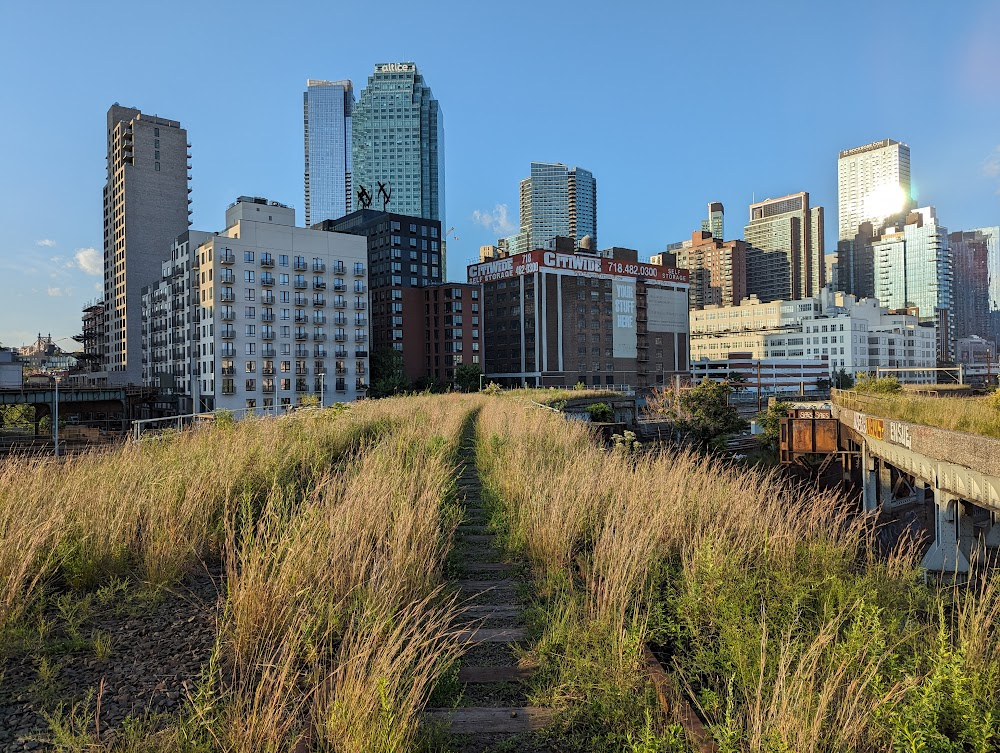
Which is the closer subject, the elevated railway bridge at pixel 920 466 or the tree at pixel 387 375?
the elevated railway bridge at pixel 920 466

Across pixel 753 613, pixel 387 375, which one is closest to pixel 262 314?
pixel 387 375

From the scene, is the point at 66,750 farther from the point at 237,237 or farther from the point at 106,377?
the point at 106,377

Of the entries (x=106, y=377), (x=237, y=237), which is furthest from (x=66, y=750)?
(x=106, y=377)

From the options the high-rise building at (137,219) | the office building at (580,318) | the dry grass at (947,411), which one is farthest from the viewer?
the high-rise building at (137,219)

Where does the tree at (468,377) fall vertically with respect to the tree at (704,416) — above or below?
above

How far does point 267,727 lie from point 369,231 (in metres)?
143

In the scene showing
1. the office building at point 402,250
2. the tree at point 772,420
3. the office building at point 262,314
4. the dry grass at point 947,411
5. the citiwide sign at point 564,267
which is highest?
the office building at point 402,250

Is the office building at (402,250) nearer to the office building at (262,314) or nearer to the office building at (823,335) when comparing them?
the office building at (262,314)

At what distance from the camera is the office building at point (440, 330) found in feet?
365

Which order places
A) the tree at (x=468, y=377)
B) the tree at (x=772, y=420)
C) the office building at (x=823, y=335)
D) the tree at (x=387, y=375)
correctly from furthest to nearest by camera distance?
the office building at (x=823, y=335), the tree at (x=468, y=377), the tree at (x=387, y=375), the tree at (x=772, y=420)

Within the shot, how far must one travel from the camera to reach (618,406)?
39.3 meters

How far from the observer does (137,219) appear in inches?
4540

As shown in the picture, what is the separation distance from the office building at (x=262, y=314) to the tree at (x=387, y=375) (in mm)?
2765

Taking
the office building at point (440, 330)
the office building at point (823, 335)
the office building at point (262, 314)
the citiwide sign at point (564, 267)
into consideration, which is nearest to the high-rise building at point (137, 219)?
the office building at point (262, 314)
